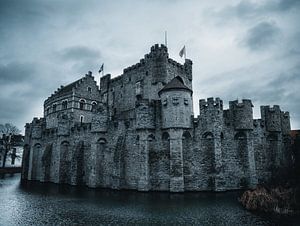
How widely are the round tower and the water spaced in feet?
24.9

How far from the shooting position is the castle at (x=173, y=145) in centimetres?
2505

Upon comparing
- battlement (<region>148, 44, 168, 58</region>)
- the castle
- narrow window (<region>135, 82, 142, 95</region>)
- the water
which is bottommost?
the water

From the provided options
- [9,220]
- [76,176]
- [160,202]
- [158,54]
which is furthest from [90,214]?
[158,54]

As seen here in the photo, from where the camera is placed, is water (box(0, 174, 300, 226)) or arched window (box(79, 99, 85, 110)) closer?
water (box(0, 174, 300, 226))

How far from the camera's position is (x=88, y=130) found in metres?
31.8

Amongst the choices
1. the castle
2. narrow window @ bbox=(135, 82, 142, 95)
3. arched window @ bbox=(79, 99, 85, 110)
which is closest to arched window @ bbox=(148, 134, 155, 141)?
the castle

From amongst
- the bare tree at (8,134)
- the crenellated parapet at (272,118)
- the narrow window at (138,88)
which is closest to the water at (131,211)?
the crenellated parapet at (272,118)

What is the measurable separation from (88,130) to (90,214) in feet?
57.6

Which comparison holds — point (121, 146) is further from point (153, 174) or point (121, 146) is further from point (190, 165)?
point (190, 165)

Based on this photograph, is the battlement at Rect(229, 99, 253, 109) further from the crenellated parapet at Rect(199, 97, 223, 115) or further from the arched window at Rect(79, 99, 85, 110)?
the arched window at Rect(79, 99, 85, 110)

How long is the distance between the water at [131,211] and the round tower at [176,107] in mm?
7604

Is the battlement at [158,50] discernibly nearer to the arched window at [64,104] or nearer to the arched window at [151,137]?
the arched window at [151,137]

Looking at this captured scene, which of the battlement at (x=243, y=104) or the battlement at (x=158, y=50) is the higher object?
the battlement at (x=158, y=50)

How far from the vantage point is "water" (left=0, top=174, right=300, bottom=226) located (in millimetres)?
13727
